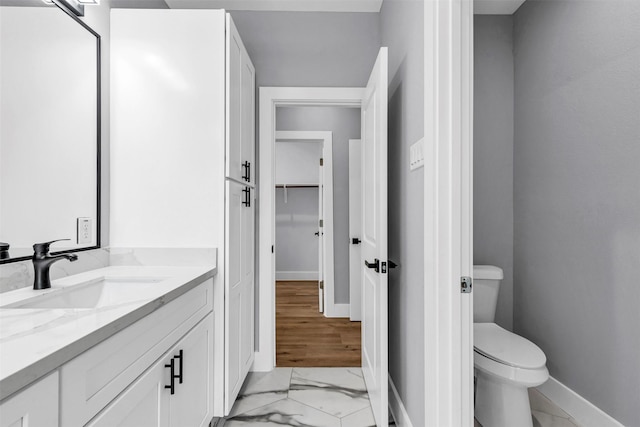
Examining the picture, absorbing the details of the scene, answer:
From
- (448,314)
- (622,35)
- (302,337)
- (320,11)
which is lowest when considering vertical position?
(302,337)

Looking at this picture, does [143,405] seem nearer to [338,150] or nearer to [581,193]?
[581,193]

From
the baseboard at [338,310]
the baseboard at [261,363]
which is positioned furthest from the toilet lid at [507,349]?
the baseboard at [338,310]

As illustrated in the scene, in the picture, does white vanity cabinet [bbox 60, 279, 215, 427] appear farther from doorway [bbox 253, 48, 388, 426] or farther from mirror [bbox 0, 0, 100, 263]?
doorway [bbox 253, 48, 388, 426]

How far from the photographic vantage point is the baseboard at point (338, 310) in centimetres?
358

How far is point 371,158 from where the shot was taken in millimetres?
1957

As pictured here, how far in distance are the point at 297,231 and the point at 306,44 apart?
351cm

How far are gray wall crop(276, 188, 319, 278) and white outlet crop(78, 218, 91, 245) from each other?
13.3 feet

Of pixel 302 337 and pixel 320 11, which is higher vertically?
pixel 320 11

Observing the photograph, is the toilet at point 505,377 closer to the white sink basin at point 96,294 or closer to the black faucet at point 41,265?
the white sink basin at point 96,294

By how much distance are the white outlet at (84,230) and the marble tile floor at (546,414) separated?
222 centimetres

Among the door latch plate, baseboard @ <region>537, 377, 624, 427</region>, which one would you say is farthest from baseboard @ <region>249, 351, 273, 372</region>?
baseboard @ <region>537, 377, 624, 427</region>

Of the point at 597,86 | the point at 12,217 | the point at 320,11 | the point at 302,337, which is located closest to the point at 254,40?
the point at 320,11

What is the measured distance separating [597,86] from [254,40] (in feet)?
7.19

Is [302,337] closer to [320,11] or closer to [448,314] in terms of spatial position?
→ [448,314]
